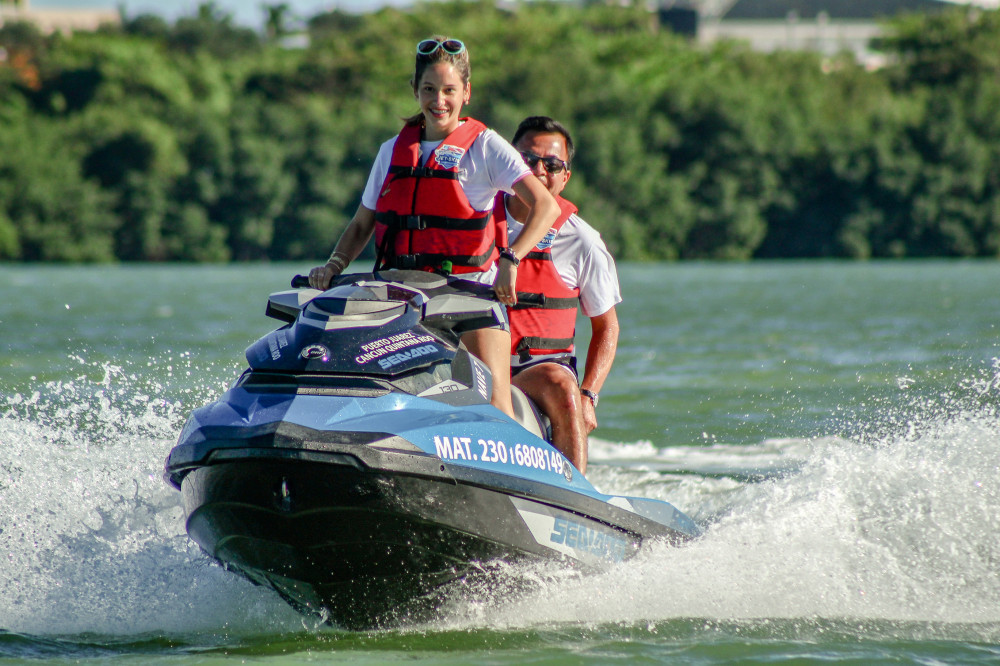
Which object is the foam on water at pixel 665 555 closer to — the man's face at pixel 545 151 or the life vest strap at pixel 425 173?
the life vest strap at pixel 425 173

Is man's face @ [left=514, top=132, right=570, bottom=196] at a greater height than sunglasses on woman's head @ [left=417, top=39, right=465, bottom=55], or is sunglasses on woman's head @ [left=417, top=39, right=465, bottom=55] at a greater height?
sunglasses on woman's head @ [left=417, top=39, right=465, bottom=55]

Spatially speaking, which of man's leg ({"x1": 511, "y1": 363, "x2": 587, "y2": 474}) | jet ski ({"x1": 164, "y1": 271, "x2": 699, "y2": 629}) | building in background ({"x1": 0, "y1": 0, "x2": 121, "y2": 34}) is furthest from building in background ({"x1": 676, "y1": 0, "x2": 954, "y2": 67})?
jet ski ({"x1": 164, "y1": 271, "x2": 699, "y2": 629})

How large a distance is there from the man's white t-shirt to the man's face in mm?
654

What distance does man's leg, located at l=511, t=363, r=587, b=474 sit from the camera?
413cm

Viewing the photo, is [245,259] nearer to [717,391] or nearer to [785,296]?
[785,296]

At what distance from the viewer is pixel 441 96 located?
3.73 meters

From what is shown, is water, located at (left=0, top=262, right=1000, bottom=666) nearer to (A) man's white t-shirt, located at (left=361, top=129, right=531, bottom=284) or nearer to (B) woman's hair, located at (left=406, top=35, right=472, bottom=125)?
(A) man's white t-shirt, located at (left=361, top=129, right=531, bottom=284)

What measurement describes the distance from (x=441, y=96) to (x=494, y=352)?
0.80 metres

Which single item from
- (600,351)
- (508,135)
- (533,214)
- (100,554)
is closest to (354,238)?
(533,214)

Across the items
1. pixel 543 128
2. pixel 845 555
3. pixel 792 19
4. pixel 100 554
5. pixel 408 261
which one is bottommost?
pixel 100 554

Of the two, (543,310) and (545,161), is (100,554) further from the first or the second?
(545,161)

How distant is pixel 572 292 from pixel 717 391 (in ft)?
17.6

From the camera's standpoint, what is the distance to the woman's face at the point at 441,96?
12.1ft

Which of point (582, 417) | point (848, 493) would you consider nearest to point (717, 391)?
point (848, 493)
